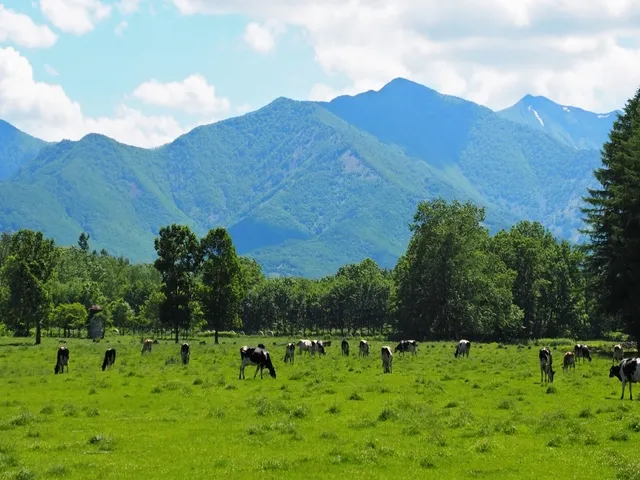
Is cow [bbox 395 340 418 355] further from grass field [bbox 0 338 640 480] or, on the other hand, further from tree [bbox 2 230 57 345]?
tree [bbox 2 230 57 345]

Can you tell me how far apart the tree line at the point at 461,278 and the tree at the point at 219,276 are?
13 centimetres

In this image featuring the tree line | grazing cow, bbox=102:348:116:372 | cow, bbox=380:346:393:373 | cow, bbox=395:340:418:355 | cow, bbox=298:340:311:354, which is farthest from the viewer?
cow, bbox=298:340:311:354

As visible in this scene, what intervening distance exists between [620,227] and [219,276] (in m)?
48.7

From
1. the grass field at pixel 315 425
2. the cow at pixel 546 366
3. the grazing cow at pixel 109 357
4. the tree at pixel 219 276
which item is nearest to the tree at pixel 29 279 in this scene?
the tree at pixel 219 276

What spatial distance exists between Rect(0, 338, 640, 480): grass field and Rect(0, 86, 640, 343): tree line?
77.2 ft

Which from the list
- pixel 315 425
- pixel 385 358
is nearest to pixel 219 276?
pixel 385 358

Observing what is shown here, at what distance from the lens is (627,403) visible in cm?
2866

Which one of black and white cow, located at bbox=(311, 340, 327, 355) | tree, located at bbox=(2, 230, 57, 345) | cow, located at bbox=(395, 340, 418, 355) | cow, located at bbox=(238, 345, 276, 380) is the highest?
tree, located at bbox=(2, 230, 57, 345)

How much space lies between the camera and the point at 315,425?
24297 millimetres

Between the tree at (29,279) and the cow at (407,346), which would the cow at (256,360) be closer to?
the cow at (407,346)

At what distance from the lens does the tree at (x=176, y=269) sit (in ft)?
286

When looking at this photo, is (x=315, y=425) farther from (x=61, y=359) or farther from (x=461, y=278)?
(x=461, y=278)

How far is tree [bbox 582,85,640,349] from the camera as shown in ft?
187

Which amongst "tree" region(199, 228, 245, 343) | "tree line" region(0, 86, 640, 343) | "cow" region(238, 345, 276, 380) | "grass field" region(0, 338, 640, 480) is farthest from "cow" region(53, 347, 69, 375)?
"tree" region(199, 228, 245, 343)
